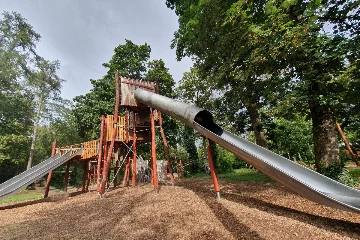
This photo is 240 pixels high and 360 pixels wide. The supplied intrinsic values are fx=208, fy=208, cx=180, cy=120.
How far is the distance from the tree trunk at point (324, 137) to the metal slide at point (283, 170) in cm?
451

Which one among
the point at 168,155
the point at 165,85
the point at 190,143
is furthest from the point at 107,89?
the point at 168,155

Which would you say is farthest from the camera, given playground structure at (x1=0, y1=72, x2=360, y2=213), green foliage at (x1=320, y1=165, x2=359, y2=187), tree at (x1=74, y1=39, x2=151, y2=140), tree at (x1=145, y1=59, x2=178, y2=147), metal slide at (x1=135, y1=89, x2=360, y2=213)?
tree at (x1=145, y1=59, x2=178, y2=147)

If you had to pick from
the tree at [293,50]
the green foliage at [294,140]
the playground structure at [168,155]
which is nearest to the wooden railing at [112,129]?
the playground structure at [168,155]

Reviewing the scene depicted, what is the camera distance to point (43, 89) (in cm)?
3022

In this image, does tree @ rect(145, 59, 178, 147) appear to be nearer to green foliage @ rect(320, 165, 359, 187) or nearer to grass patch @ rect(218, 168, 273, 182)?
grass patch @ rect(218, 168, 273, 182)

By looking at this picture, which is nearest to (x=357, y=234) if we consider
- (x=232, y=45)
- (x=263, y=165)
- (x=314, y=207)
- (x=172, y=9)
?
(x=314, y=207)

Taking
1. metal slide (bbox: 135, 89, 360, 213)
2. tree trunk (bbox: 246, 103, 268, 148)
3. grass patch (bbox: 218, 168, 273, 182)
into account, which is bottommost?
grass patch (bbox: 218, 168, 273, 182)

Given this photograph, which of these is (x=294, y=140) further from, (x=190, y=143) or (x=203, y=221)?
(x=203, y=221)

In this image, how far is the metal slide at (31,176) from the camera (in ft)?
35.7

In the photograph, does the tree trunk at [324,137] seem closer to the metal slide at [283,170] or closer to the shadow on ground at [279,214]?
the shadow on ground at [279,214]

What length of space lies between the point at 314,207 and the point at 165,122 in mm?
19472

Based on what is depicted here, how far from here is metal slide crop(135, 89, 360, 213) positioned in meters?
2.97

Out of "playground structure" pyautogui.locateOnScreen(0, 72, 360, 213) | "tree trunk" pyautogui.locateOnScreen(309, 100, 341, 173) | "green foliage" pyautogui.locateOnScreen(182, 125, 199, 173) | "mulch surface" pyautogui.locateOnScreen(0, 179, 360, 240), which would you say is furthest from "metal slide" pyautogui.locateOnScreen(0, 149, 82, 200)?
"green foliage" pyautogui.locateOnScreen(182, 125, 199, 173)

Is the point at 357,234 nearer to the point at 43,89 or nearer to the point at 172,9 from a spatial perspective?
the point at 172,9
